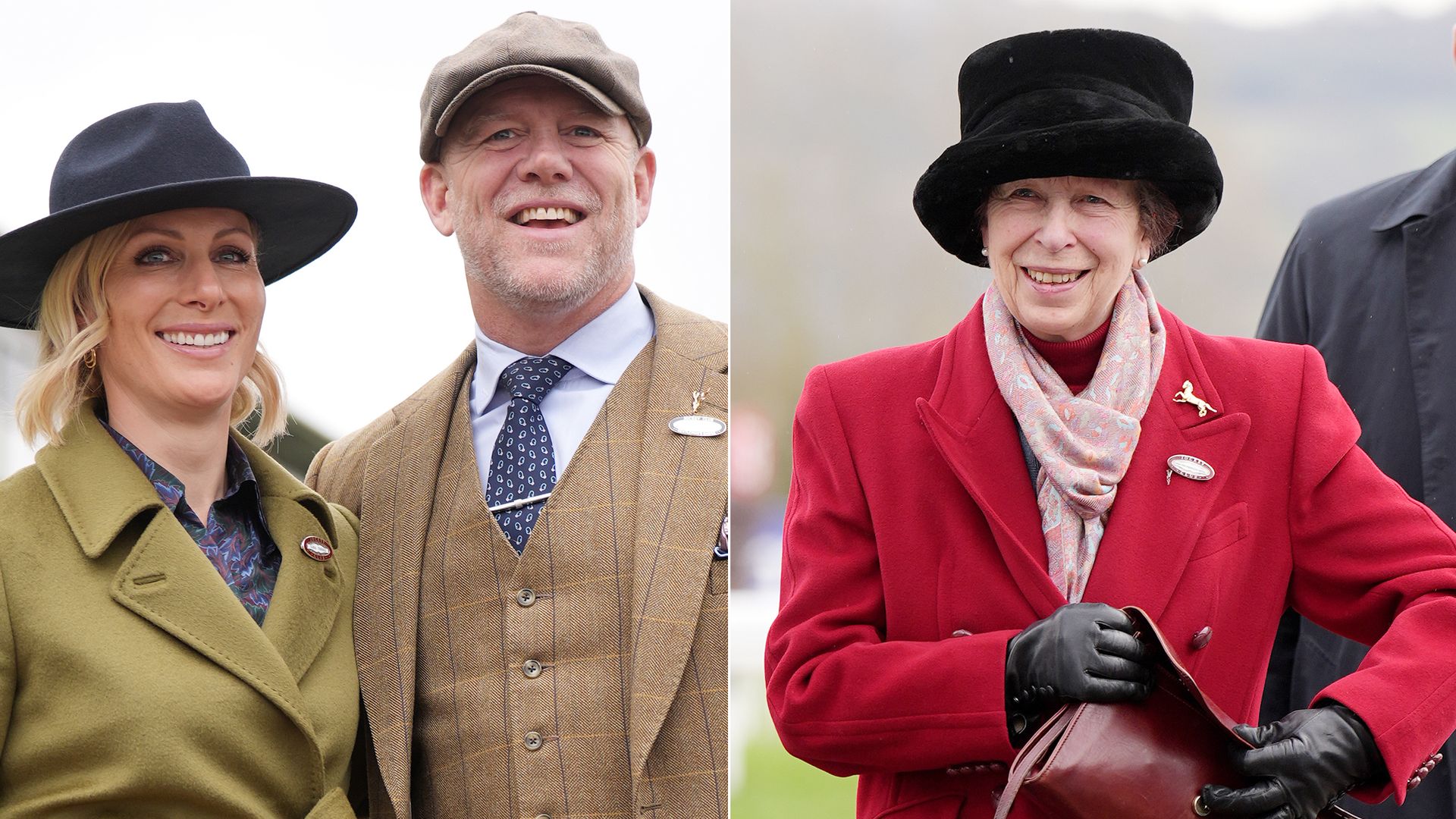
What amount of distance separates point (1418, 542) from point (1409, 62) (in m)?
1.86

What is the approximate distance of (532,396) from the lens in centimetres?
304

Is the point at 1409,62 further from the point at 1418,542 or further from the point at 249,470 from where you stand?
the point at 249,470

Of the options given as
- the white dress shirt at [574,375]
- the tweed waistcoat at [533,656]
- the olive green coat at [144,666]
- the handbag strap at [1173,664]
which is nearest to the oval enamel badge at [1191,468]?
the handbag strap at [1173,664]

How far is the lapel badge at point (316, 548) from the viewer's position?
2.93 metres

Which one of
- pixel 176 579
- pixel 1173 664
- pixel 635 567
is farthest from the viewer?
pixel 635 567

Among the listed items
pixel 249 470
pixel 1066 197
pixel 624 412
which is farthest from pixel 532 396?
pixel 1066 197

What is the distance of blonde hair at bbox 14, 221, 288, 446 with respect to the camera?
2.82 metres

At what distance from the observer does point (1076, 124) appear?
7.66 ft

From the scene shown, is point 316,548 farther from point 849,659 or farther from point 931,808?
point 931,808

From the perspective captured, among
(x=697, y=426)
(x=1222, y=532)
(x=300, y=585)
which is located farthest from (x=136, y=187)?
(x=1222, y=532)

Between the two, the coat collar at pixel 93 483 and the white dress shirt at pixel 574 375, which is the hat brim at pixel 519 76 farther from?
the coat collar at pixel 93 483

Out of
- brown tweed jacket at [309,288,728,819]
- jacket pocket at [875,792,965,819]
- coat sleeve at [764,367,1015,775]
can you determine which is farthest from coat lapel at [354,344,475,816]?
jacket pocket at [875,792,965,819]

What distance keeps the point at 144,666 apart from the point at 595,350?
1042 mm

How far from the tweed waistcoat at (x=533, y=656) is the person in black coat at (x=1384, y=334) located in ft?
4.78
